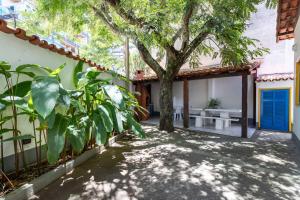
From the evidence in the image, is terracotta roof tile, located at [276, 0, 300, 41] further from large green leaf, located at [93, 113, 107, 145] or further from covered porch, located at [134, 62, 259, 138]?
large green leaf, located at [93, 113, 107, 145]

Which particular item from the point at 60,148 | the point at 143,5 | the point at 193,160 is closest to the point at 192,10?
the point at 143,5

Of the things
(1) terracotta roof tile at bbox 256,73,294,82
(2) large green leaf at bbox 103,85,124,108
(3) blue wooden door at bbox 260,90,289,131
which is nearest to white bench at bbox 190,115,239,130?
(3) blue wooden door at bbox 260,90,289,131

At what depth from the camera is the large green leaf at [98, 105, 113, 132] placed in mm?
3726

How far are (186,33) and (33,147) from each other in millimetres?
5807

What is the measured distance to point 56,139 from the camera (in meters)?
2.97

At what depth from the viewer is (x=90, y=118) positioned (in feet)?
13.4

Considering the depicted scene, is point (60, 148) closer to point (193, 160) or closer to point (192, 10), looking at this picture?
point (193, 160)

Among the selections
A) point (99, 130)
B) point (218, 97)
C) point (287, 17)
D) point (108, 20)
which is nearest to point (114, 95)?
point (99, 130)

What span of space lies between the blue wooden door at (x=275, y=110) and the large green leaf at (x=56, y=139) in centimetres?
894

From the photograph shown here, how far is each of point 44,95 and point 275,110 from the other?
31.1ft

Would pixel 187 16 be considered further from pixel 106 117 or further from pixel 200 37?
pixel 106 117

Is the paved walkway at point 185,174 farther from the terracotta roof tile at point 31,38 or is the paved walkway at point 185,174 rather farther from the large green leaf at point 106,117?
the terracotta roof tile at point 31,38

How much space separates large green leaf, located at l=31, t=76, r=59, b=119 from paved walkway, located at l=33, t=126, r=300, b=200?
1.56 m

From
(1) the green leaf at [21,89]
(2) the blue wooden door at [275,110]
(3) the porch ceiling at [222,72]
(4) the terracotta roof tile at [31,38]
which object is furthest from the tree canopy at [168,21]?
(1) the green leaf at [21,89]
